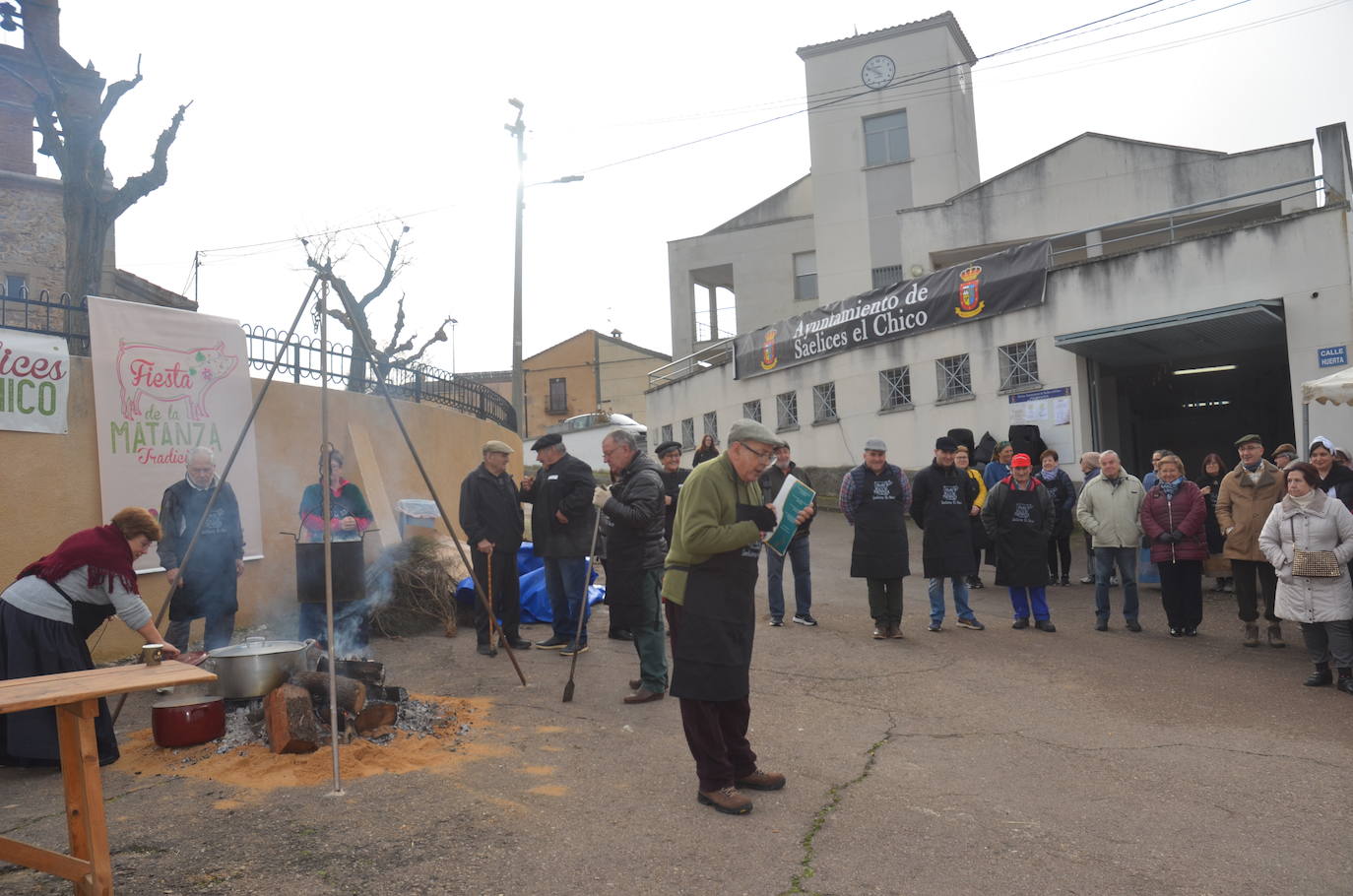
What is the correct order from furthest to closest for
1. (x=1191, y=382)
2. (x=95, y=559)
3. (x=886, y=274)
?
(x=886, y=274), (x=1191, y=382), (x=95, y=559)

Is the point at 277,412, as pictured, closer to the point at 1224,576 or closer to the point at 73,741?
the point at 73,741

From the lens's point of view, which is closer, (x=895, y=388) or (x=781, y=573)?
(x=781, y=573)

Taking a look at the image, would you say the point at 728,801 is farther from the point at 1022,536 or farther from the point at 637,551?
the point at 1022,536

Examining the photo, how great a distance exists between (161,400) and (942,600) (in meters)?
7.40

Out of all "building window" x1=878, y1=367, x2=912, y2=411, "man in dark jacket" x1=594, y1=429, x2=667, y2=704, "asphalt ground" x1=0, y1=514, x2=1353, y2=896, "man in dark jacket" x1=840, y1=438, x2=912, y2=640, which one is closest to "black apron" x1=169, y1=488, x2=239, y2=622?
"asphalt ground" x1=0, y1=514, x2=1353, y2=896

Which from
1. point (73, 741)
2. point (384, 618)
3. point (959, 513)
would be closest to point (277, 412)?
point (384, 618)

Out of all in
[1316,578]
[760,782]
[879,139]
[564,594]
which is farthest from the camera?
[879,139]

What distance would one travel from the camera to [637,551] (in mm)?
7023

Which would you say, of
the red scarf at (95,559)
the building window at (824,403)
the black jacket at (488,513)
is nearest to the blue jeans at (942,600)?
the black jacket at (488,513)

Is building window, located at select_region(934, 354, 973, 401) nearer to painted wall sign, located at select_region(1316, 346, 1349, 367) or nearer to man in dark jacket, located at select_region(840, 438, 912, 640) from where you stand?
painted wall sign, located at select_region(1316, 346, 1349, 367)

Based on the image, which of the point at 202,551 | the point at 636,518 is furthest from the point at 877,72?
the point at 202,551

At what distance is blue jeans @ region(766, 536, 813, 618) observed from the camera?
9438mm

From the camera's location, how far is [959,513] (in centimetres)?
944

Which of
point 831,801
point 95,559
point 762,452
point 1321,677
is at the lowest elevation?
point 1321,677
